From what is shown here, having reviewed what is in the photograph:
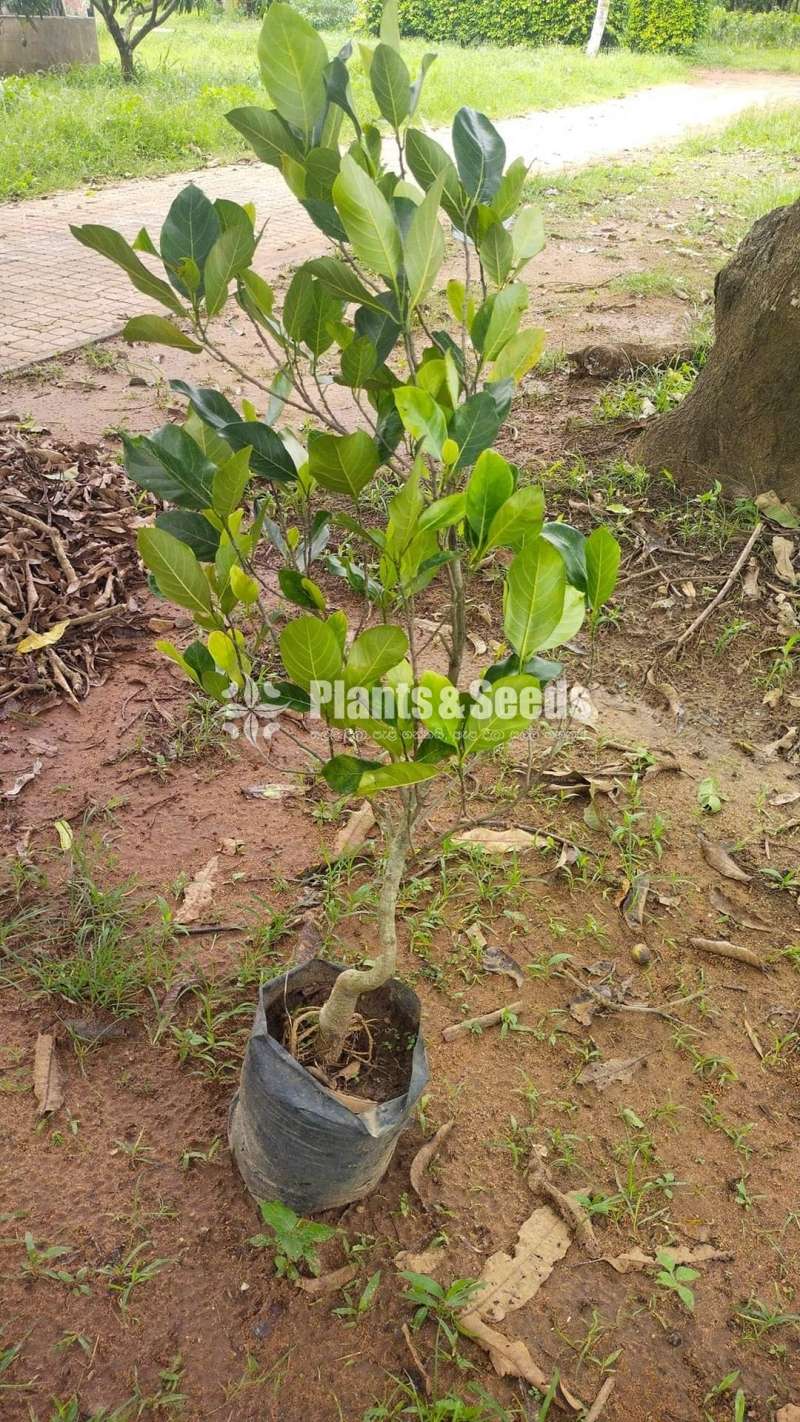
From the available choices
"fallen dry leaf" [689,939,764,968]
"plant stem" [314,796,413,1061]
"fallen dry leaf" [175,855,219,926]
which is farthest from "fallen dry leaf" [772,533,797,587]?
"plant stem" [314,796,413,1061]

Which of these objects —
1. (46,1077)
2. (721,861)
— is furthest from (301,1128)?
(721,861)

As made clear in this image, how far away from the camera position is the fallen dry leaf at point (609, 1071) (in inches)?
89.1

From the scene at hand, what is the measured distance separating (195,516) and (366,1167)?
3.86 feet

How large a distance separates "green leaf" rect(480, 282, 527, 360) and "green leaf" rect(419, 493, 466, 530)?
1.15 ft

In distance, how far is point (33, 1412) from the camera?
1.68m

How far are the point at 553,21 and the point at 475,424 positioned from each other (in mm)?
22605

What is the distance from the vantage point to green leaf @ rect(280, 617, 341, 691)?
4.25 ft

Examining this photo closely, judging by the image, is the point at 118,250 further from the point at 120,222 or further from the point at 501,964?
the point at 120,222

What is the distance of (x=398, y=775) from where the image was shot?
4.33 feet

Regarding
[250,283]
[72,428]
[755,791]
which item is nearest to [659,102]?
[72,428]

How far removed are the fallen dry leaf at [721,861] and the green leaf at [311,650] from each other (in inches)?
69.9

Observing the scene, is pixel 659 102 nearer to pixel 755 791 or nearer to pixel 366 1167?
pixel 755 791

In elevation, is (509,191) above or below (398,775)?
above

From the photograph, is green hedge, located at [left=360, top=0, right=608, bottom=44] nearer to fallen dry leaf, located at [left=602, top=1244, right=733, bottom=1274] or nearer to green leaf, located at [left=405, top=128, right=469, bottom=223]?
green leaf, located at [left=405, top=128, right=469, bottom=223]
